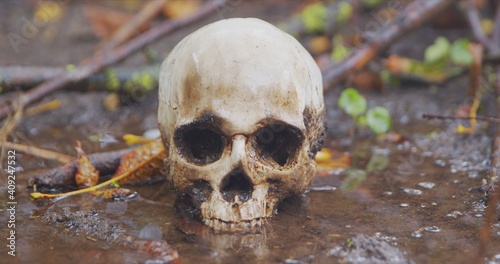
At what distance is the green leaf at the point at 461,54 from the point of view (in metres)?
5.11

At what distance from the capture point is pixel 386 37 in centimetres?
468

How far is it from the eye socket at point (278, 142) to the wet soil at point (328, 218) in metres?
0.26

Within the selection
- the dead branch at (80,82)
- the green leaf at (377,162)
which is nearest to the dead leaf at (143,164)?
the green leaf at (377,162)

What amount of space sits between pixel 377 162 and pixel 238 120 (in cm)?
148

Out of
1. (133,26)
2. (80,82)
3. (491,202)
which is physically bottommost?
(491,202)

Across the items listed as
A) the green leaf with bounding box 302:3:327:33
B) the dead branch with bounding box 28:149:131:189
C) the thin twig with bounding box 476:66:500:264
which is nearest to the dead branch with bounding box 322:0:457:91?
the thin twig with bounding box 476:66:500:264

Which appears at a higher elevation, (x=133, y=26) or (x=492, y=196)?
(x=133, y=26)

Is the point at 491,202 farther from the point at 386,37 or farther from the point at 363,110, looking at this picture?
the point at 386,37

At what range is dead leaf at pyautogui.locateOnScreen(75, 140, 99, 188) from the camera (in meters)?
3.37

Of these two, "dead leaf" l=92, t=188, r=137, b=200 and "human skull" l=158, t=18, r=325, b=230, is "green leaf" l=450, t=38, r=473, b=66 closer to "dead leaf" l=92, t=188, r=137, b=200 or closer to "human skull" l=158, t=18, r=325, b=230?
"human skull" l=158, t=18, r=325, b=230

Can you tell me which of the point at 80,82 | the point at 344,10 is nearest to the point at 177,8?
the point at 344,10

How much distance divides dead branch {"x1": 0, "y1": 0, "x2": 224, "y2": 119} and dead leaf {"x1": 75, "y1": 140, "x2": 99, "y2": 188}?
3.91 feet

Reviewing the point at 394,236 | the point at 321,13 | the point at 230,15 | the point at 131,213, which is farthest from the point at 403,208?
the point at 230,15

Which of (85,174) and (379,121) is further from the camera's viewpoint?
(379,121)
